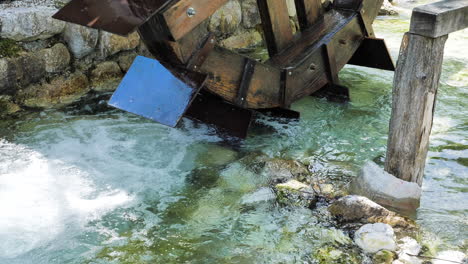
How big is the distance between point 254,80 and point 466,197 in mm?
2009

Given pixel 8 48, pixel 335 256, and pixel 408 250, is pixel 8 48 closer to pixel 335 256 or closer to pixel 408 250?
pixel 335 256

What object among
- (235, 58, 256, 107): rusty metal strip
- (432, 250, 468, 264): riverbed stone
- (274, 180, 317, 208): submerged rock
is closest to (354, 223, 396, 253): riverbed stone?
(432, 250, 468, 264): riverbed stone

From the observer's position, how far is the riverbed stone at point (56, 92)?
5.18 meters

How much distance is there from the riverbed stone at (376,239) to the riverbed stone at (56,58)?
3546 mm

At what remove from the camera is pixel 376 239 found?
3188 millimetres

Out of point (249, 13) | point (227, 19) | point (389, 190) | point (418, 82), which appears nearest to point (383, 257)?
point (389, 190)

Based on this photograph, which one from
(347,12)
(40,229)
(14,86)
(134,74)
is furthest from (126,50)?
(40,229)

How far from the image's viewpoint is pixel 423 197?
154 inches

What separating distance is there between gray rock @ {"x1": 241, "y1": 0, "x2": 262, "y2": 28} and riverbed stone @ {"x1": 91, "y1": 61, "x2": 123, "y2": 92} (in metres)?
2.24

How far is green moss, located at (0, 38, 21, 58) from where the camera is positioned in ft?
16.2

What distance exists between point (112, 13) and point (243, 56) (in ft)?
4.14

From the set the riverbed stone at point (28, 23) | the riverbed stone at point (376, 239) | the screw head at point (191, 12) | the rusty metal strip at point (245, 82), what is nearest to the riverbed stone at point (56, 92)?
the riverbed stone at point (28, 23)

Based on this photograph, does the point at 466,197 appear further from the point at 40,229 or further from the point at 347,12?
the point at 40,229

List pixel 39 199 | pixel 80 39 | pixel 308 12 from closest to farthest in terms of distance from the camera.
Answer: pixel 39 199
pixel 80 39
pixel 308 12
